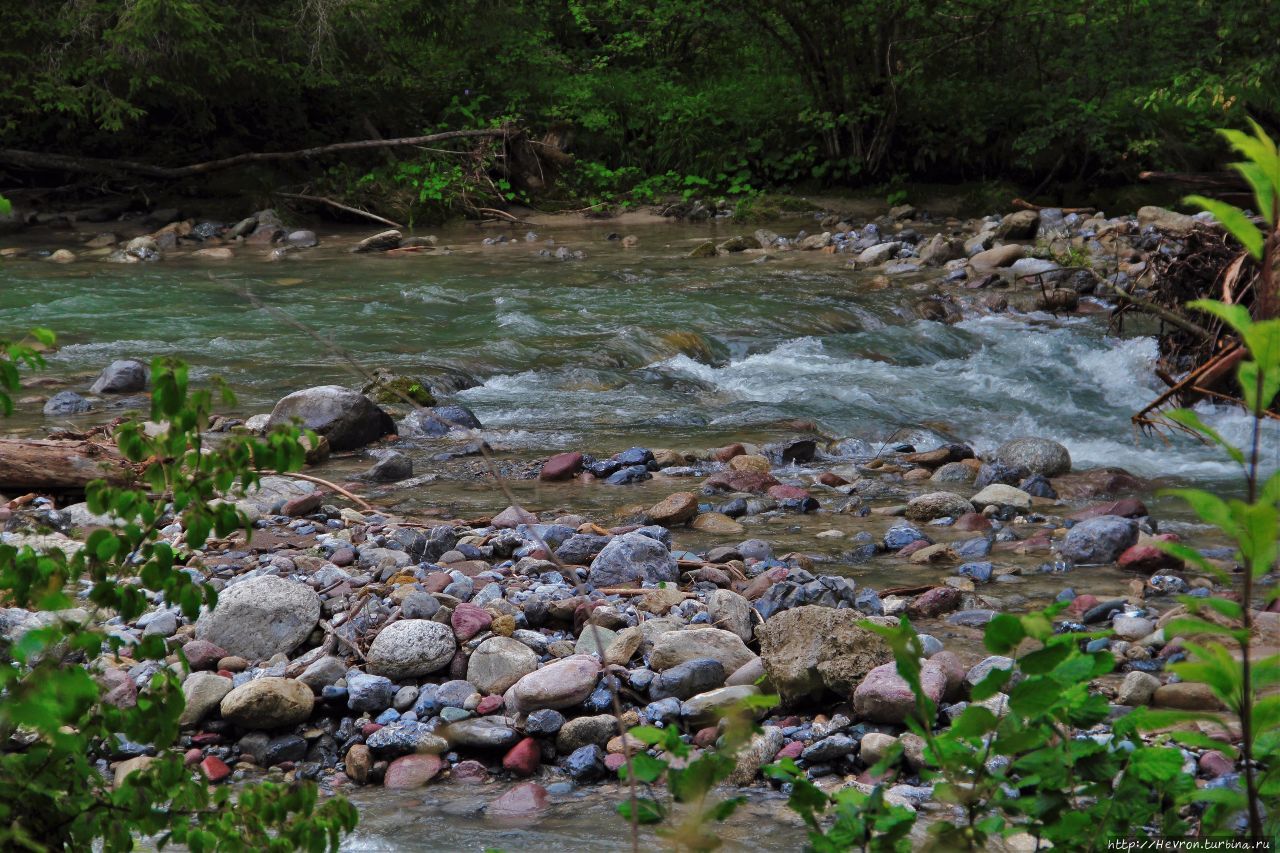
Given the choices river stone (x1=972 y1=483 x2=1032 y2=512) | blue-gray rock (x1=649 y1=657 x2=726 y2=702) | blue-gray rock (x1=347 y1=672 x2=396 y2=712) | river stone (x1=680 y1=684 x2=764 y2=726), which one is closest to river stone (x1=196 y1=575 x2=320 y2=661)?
blue-gray rock (x1=347 y1=672 x2=396 y2=712)

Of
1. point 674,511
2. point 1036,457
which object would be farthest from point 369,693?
point 1036,457

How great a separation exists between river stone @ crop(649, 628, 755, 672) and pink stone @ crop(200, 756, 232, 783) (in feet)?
3.84

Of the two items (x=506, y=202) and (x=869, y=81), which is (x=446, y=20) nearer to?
(x=506, y=202)

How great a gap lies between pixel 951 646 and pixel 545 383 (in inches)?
187

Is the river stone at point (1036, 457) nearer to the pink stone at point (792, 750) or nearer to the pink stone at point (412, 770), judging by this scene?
the pink stone at point (792, 750)

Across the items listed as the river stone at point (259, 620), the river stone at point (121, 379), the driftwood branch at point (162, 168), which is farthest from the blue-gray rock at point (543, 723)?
the driftwood branch at point (162, 168)

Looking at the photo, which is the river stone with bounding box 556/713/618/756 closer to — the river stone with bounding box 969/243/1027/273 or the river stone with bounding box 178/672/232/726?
the river stone with bounding box 178/672/232/726

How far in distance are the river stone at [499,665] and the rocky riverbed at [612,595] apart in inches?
0.4

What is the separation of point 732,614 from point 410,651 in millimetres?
982

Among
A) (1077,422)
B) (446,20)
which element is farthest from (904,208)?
(1077,422)

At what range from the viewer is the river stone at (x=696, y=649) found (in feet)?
11.0

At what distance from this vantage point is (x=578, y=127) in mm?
17844

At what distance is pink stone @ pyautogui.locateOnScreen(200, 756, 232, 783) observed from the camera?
3.03 meters

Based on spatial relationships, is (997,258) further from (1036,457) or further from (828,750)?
(828,750)
